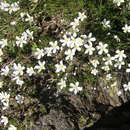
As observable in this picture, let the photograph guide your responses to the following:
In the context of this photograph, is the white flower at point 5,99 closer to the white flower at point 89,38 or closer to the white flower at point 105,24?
the white flower at point 89,38

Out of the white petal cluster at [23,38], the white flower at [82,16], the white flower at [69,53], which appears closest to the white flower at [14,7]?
the white petal cluster at [23,38]

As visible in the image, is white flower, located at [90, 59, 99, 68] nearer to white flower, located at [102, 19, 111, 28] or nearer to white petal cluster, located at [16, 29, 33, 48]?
white flower, located at [102, 19, 111, 28]

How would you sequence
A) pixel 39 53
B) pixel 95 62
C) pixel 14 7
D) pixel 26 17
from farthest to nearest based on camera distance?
1. pixel 26 17
2. pixel 14 7
3. pixel 39 53
4. pixel 95 62

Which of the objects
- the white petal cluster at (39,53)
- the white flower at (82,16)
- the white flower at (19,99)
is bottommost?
the white flower at (19,99)

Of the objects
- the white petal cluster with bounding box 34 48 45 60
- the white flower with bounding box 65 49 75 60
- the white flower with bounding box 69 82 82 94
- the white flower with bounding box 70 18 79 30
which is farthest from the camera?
the white flower with bounding box 70 18 79 30

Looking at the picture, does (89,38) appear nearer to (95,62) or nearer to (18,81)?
(95,62)

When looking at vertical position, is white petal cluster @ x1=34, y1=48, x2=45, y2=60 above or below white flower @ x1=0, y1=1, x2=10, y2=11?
below

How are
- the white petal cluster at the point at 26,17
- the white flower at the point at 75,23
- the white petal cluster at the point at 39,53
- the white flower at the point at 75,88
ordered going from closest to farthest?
the white flower at the point at 75,88, the white petal cluster at the point at 39,53, the white flower at the point at 75,23, the white petal cluster at the point at 26,17

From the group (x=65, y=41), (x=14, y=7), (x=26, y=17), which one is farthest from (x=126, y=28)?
(x=14, y=7)

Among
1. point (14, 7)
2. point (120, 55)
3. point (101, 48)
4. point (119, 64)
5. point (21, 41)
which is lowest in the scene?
point (119, 64)

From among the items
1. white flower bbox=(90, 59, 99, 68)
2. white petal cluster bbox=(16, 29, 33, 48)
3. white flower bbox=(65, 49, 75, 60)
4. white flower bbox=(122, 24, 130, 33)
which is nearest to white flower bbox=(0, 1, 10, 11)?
white petal cluster bbox=(16, 29, 33, 48)

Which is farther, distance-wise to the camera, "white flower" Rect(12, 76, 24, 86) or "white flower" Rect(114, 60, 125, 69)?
"white flower" Rect(12, 76, 24, 86)

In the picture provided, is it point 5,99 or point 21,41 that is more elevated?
point 21,41
